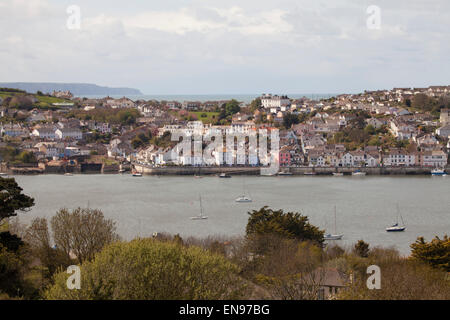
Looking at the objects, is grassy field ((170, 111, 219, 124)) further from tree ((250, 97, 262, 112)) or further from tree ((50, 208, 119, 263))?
tree ((50, 208, 119, 263))

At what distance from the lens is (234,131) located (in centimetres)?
2309

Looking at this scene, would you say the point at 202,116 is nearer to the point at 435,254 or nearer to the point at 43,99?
the point at 43,99

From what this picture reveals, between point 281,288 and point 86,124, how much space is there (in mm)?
23600

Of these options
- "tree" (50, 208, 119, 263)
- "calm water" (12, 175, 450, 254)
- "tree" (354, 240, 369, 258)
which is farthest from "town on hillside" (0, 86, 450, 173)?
"tree" (50, 208, 119, 263)

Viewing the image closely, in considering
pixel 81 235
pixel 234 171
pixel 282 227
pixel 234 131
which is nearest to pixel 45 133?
pixel 234 131

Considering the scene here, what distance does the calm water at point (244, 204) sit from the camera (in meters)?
9.41

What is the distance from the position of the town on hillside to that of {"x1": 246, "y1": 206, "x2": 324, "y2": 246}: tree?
1184cm

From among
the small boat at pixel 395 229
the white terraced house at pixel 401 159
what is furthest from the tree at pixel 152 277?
the white terraced house at pixel 401 159

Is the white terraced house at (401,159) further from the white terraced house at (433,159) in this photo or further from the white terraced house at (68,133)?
the white terraced house at (68,133)

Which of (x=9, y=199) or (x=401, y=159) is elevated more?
(x=9, y=199)

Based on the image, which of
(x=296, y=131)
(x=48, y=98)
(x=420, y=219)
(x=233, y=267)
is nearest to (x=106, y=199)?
(x=420, y=219)

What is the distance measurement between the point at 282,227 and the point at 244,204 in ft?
15.6

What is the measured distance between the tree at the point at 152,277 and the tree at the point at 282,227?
2.87 m

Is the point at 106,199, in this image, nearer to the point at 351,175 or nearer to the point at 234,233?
the point at 234,233
